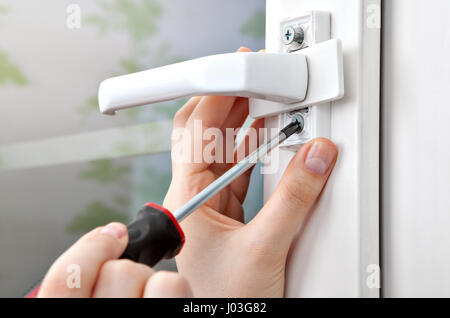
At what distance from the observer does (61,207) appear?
0.60m

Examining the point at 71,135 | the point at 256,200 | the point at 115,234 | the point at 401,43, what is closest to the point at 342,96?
the point at 401,43

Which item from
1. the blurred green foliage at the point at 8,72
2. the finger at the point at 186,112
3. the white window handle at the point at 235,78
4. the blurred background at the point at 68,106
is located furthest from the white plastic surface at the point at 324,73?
the blurred green foliage at the point at 8,72

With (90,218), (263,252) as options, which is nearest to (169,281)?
(263,252)

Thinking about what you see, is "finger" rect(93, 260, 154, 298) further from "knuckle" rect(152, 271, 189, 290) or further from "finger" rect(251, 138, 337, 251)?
"finger" rect(251, 138, 337, 251)

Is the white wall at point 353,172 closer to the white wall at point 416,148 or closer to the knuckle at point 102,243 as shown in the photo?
the white wall at point 416,148

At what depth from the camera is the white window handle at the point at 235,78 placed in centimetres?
27

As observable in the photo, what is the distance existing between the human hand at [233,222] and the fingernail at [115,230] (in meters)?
0.10

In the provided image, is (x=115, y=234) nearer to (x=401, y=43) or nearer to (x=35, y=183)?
(x=401, y=43)

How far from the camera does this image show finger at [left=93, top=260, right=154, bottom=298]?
208mm

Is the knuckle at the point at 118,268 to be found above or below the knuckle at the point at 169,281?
above

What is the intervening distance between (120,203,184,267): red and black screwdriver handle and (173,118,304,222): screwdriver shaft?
14 millimetres

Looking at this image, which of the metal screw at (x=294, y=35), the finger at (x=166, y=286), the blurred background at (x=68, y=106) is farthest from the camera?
the blurred background at (x=68, y=106)

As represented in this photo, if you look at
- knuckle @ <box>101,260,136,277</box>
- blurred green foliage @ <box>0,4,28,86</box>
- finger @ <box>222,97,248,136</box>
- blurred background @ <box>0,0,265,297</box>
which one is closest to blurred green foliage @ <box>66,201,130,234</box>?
blurred background @ <box>0,0,265,297</box>
